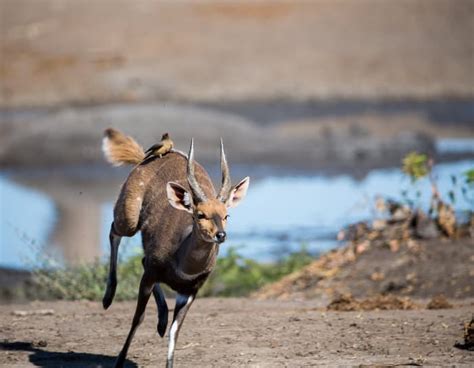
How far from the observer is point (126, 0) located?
1683 inches

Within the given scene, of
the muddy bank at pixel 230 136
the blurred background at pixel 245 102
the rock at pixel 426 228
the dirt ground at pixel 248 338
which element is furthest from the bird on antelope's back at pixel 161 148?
the muddy bank at pixel 230 136

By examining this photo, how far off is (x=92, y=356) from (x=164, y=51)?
90.7 ft

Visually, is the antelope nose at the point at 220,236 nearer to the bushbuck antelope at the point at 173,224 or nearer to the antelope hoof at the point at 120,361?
the bushbuck antelope at the point at 173,224

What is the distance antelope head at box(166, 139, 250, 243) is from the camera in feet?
27.0

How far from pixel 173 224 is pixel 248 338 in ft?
4.15

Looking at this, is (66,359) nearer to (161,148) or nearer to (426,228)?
(161,148)

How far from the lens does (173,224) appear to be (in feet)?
29.0

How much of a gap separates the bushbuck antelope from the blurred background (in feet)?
→ 12.4

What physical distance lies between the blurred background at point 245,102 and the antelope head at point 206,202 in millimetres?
4903

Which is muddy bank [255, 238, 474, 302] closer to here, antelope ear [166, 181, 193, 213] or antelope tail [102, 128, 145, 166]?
antelope tail [102, 128, 145, 166]

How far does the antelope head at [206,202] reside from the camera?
8.22 metres

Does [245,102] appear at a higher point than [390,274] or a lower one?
higher

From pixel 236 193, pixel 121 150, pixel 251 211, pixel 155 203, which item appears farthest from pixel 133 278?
pixel 251 211

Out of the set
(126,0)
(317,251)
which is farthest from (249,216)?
(126,0)
